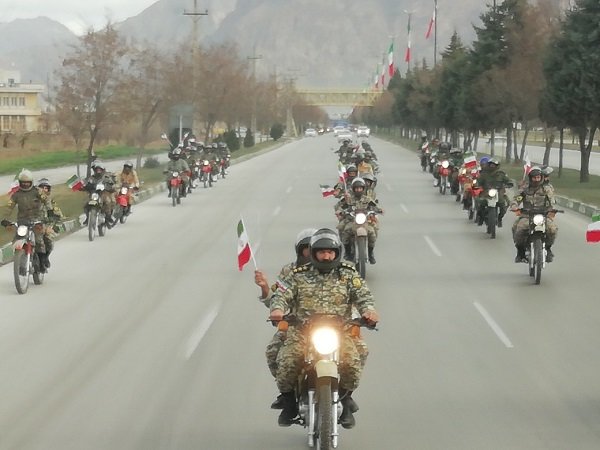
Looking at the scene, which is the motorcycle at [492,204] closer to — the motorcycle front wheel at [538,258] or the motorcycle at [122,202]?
the motorcycle front wheel at [538,258]

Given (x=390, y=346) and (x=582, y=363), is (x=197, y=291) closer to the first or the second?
(x=390, y=346)

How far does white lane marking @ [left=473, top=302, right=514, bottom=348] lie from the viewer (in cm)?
1258

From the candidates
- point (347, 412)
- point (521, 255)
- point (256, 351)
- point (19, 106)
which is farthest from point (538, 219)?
point (19, 106)

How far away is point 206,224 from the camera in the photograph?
2777cm

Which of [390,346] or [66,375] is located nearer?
[66,375]

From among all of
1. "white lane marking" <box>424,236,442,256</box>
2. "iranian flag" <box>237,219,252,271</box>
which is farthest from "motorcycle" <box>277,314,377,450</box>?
"white lane marking" <box>424,236,442,256</box>

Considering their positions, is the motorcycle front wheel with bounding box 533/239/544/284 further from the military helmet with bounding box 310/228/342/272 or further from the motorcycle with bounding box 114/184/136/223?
the motorcycle with bounding box 114/184/136/223

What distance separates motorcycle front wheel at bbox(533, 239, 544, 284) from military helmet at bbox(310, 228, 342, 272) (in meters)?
9.26

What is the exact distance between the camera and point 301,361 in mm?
8156

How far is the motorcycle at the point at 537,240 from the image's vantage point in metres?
17.1

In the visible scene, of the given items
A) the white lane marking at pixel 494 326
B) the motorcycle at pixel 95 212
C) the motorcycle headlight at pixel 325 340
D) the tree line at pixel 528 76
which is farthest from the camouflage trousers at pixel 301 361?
the tree line at pixel 528 76

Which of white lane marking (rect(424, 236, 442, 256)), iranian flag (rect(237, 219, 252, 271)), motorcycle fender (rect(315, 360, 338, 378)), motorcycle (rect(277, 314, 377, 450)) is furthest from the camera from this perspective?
white lane marking (rect(424, 236, 442, 256))

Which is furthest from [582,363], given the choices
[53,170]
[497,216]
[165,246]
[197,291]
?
[53,170]

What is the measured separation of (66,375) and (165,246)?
1200 cm
